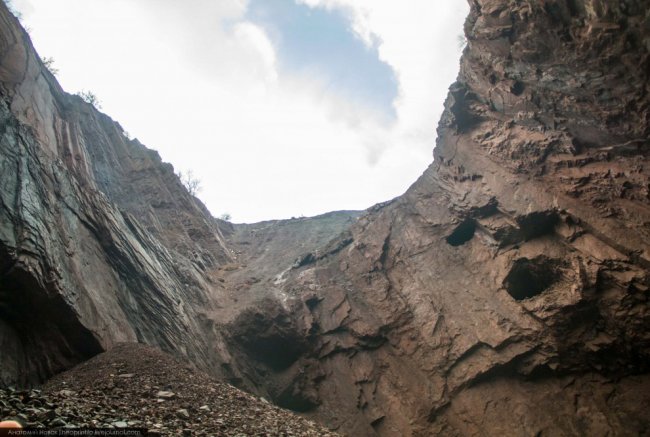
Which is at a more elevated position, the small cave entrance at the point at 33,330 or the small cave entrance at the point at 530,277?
the small cave entrance at the point at 33,330

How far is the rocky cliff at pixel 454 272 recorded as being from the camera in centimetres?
1112

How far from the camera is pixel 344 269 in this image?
20.2 metres

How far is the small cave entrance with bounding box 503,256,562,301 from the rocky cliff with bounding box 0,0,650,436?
3.0 inches

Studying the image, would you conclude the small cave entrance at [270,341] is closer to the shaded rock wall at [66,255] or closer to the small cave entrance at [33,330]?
the shaded rock wall at [66,255]

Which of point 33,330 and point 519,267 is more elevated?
point 33,330

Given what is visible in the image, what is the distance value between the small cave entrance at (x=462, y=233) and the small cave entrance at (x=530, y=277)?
287 cm

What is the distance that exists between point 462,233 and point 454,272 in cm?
232

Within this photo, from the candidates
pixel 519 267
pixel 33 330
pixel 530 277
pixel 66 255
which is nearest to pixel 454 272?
pixel 519 267

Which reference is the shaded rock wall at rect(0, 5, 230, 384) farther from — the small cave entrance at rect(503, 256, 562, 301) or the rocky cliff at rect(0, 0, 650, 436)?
the small cave entrance at rect(503, 256, 562, 301)

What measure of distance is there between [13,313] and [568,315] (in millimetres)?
17054

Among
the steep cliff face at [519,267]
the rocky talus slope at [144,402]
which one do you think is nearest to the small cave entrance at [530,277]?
the steep cliff face at [519,267]

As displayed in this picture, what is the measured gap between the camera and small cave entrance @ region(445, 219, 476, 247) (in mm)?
17359

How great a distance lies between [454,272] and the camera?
1675cm

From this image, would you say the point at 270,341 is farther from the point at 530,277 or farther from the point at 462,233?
the point at 530,277
